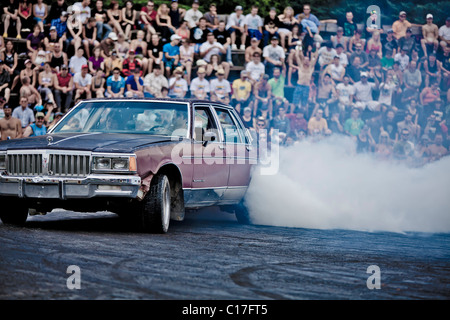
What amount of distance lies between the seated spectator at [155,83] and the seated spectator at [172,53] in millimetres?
759

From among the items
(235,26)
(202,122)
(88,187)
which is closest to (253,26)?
(235,26)

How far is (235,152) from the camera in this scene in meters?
10.7

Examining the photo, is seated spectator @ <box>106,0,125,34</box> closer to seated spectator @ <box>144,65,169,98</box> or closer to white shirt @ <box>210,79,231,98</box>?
seated spectator @ <box>144,65,169,98</box>

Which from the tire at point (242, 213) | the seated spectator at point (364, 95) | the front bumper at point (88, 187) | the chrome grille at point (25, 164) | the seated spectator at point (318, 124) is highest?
the seated spectator at point (364, 95)

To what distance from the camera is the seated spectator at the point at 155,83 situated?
1803 centimetres

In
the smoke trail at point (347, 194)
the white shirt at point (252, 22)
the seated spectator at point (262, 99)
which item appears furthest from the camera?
the white shirt at point (252, 22)

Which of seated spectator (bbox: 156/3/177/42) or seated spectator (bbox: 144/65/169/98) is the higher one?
seated spectator (bbox: 156/3/177/42)

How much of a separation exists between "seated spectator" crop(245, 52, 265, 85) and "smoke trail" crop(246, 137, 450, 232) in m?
7.21

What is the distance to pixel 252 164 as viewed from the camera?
1120 centimetres

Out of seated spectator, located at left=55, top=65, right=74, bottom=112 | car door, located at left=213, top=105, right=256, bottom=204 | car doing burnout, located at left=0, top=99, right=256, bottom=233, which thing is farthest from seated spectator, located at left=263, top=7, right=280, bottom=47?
car doing burnout, located at left=0, top=99, right=256, bottom=233

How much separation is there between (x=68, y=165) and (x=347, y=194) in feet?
15.3

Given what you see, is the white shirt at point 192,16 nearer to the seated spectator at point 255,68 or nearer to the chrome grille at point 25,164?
the seated spectator at point 255,68

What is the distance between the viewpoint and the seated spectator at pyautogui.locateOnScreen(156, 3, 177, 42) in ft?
65.2

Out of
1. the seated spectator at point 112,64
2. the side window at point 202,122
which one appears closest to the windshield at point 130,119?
the side window at point 202,122
